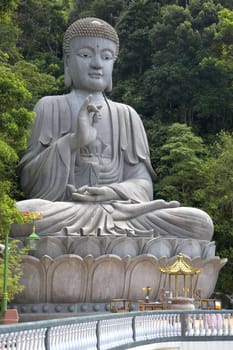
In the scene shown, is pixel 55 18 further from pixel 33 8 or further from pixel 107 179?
pixel 107 179

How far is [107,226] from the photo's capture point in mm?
15242

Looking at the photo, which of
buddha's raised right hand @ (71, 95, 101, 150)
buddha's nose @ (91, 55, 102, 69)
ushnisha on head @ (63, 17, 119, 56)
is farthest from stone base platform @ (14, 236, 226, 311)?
ushnisha on head @ (63, 17, 119, 56)

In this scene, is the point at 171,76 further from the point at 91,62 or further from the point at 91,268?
the point at 91,268

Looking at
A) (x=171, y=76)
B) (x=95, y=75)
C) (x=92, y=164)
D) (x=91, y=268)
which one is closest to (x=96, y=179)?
(x=92, y=164)

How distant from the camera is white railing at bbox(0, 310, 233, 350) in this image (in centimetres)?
645

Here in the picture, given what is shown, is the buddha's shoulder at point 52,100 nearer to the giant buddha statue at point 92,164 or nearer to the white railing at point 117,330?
the giant buddha statue at point 92,164

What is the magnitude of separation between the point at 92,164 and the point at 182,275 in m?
3.07

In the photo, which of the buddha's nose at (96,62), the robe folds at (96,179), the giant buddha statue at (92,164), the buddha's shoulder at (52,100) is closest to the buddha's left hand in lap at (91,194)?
the giant buddha statue at (92,164)

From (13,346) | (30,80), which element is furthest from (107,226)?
(13,346)

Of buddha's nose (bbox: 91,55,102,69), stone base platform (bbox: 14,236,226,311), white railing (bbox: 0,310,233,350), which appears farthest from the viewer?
buddha's nose (bbox: 91,55,102,69)

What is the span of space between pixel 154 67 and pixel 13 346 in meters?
20.0

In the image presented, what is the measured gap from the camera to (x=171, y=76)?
78.9 feet

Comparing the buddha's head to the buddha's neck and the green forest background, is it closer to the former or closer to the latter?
the buddha's neck

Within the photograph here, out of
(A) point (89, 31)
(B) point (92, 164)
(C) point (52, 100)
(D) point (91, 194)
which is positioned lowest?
(D) point (91, 194)
